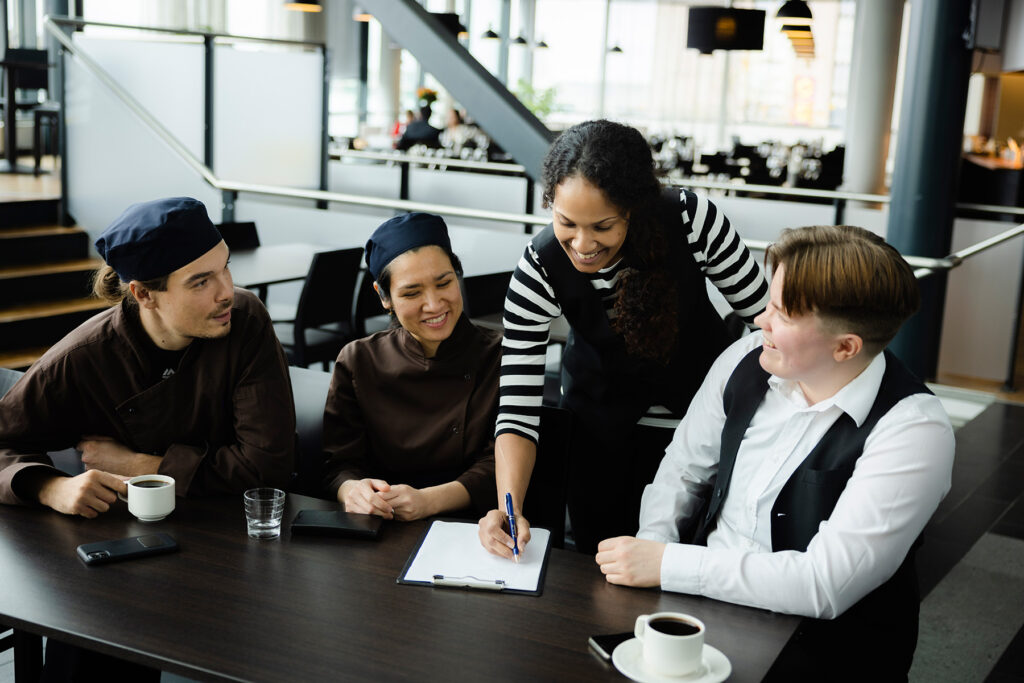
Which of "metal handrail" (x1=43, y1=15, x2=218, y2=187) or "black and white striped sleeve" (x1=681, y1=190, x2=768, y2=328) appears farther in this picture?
"metal handrail" (x1=43, y1=15, x2=218, y2=187)

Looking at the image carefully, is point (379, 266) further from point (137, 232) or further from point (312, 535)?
point (312, 535)

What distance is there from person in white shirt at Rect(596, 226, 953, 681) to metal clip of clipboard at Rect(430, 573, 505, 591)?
0.52 ft

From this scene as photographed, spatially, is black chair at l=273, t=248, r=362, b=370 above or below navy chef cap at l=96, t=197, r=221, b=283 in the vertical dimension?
below

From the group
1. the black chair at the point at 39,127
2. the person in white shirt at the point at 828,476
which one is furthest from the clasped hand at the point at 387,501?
the black chair at the point at 39,127

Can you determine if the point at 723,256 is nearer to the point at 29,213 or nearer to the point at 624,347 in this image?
the point at 624,347

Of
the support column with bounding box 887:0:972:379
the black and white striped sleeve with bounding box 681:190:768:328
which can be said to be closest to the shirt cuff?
the black and white striped sleeve with bounding box 681:190:768:328

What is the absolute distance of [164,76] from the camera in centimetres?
595

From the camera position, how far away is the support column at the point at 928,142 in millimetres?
3512

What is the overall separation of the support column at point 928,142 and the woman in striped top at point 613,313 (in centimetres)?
178

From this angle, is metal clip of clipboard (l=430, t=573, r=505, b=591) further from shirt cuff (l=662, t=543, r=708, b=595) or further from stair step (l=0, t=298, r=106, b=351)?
stair step (l=0, t=298, r=106, b=351)

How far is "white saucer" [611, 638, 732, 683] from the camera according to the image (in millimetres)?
1188

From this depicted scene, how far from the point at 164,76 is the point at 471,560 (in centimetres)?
520

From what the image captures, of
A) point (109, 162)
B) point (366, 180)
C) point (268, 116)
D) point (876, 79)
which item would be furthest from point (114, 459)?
point (876, 79)

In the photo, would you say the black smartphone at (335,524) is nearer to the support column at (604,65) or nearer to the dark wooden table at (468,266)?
the dark wooden table at (468,266)
